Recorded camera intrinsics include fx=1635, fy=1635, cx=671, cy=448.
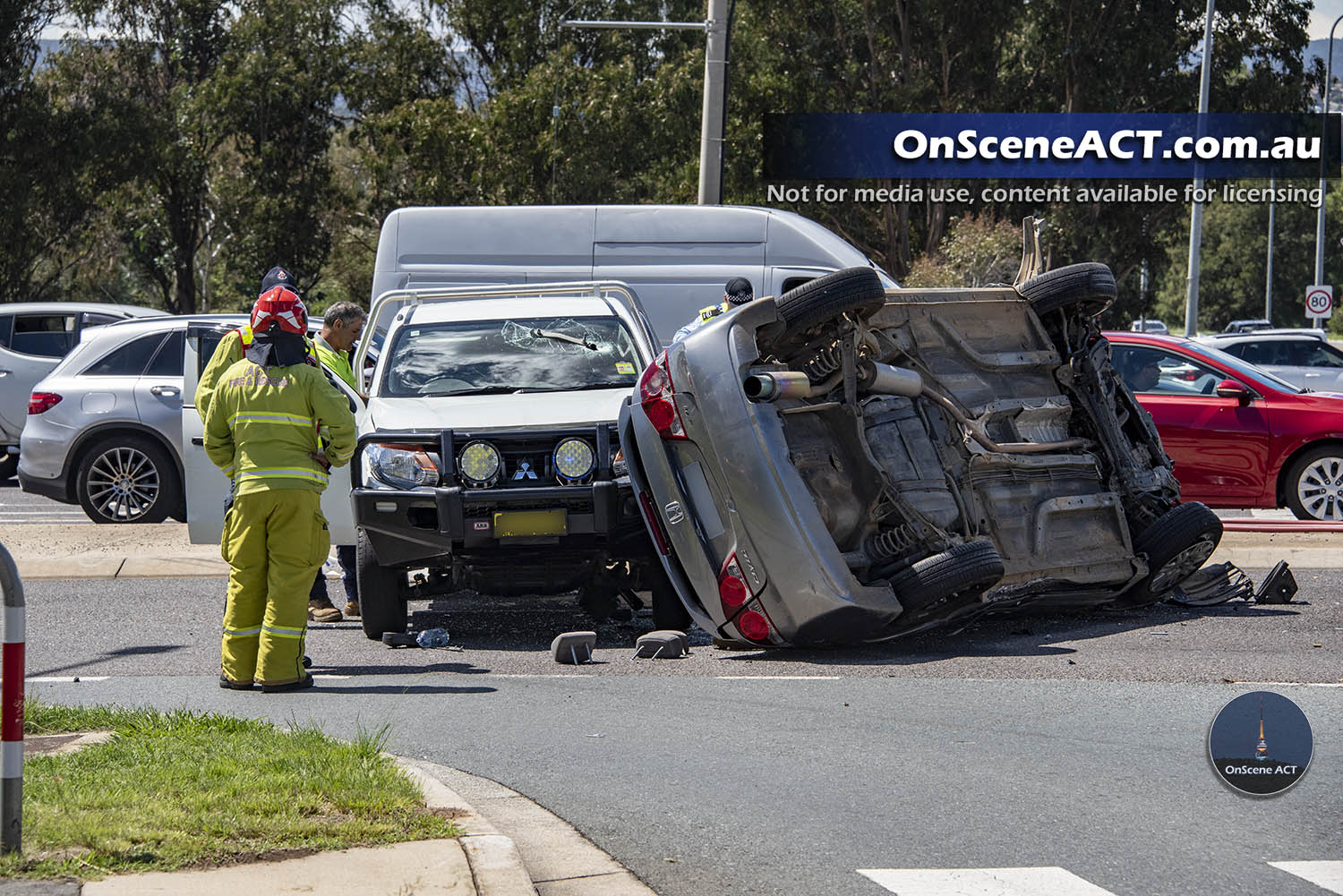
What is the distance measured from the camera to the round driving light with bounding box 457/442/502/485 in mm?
8203

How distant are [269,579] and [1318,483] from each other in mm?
8931

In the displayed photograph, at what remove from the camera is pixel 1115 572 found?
338 inches

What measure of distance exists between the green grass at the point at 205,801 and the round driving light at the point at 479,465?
2.40 meters

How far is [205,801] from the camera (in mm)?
4848

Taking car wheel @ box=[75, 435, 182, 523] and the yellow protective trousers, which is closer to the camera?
the yellow protective trousers

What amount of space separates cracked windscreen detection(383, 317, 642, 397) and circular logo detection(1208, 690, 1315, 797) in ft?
16.9

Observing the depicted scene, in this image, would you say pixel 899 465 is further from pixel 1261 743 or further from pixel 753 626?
pixel 1261 743

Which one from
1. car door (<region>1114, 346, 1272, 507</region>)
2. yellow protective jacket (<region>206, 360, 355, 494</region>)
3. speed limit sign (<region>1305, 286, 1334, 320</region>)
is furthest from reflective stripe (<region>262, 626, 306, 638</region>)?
speed limit sign (<region>1305, 286, 1334, 320</region>)

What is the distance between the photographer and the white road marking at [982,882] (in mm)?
4434

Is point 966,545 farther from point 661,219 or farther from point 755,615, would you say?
point 661,219

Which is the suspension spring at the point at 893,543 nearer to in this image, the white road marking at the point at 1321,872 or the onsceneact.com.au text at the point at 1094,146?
the white road marking at the point at 1321,872

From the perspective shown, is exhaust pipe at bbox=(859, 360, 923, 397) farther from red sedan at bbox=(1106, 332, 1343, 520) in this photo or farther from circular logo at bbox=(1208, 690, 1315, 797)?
red sedan at bbox=(1106, 332, 1343, 520)

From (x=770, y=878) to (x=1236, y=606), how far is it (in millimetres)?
5623

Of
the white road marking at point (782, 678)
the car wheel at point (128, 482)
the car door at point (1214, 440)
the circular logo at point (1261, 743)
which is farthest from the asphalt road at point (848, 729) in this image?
the car wheel at point (128, 482)
